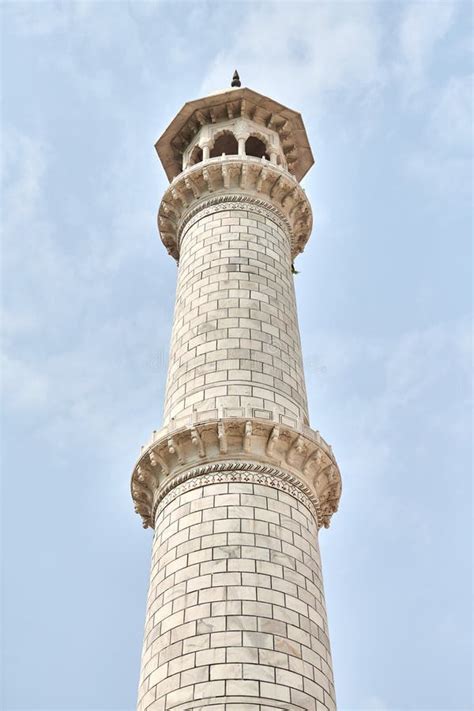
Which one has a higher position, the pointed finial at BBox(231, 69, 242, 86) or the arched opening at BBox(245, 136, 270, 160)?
the pointed finial at BBox(231, 69, 242, 86)

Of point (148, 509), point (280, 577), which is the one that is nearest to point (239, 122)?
point (148, 509)

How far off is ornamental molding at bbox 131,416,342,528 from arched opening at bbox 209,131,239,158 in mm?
9655

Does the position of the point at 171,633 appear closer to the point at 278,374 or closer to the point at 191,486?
the point at 191,486

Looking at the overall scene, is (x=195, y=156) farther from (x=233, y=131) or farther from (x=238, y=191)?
(x=238, y=191)

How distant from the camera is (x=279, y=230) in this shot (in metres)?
18.4

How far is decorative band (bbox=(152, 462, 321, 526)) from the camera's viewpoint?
13086 millimetres

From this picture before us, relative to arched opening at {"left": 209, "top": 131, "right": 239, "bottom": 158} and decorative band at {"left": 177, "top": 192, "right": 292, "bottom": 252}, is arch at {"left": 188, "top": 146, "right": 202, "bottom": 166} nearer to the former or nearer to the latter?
arched opening at {"left": 209, "top": 131, "right": 239, "bottom": 158}

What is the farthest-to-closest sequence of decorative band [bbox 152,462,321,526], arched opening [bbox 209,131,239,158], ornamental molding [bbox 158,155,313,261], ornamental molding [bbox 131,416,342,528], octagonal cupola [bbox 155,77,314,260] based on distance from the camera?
1. arched opening [bbox 209,131,239,158]
2. octagonal cupola [bbox 155,77,314,260]
3. ornamental molding [bbox 158,155,313,261]
4. ornamental molding [bbox 131,416,342,528]
5. decorative band [bbox 152,462,321,526]

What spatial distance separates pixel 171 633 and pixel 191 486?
2391 millimetres

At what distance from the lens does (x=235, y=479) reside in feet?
42.7

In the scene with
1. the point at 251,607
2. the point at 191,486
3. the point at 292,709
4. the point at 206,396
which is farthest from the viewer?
the point at 206,396

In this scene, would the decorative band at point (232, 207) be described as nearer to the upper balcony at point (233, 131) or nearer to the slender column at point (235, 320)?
the slender column at point (235, 320)

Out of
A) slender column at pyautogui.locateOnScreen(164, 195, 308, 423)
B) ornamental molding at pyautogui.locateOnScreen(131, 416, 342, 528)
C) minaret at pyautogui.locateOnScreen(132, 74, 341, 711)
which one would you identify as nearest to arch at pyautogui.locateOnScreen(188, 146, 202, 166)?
minaret at pyautogui.locateOnScreen(132, 74, 341, 711)

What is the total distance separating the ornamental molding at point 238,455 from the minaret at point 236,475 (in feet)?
0.07
